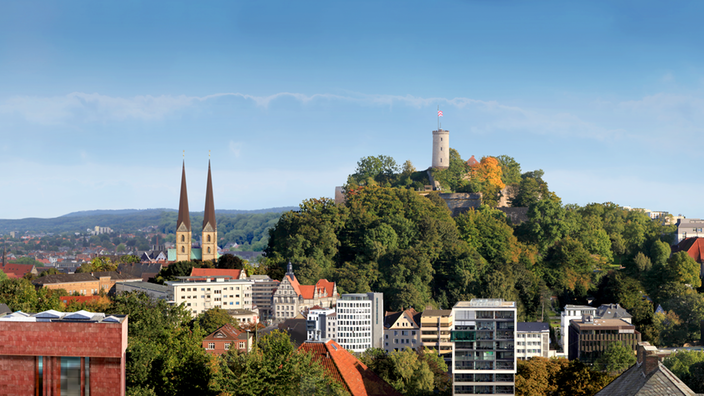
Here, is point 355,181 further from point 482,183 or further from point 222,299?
point 222,299

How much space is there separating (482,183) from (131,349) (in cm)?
7841

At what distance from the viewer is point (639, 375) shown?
85.7 feet

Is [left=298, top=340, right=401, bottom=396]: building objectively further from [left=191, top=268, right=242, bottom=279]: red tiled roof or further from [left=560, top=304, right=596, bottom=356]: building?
[left=191, top=268, right=242, bottom=279]: red tiled roof

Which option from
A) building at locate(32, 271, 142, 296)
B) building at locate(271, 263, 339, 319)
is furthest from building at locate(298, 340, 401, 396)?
building at locate(32, 271, 142, 296)

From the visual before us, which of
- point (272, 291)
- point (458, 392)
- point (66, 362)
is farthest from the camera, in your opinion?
point (272, 291)

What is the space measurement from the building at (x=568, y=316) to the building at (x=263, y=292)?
3391 cm

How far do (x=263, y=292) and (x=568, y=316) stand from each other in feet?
119

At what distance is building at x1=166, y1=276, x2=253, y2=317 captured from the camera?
292 ft

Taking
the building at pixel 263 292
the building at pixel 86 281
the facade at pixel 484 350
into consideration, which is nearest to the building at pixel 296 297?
the building at pixel 263 292

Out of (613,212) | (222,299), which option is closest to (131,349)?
(222,299)

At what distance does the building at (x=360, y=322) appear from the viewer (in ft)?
271

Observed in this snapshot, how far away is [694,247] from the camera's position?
335 ft

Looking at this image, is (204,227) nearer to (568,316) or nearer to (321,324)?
(321,324)

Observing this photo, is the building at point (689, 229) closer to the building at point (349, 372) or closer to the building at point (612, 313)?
the building at point (612, 313)
